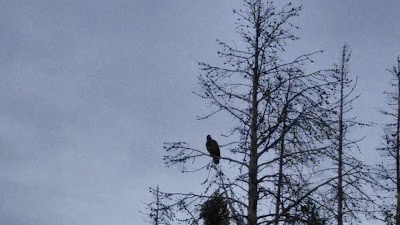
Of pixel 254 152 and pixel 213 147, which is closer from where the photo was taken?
pixel 254 152

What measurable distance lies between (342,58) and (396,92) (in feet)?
8.94

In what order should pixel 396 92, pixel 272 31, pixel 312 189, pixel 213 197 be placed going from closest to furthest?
pixel 312 189 < pixel 213 197 < pixel 272 31 < pixel 396 92

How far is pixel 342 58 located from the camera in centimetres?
2709

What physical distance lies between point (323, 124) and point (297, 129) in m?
0.51

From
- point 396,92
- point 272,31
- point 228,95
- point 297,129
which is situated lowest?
point 297,129

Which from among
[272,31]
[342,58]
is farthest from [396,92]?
[272,31]

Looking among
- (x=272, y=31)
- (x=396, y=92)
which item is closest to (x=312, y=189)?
(x=272, y=31)

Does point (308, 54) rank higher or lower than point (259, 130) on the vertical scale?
higher

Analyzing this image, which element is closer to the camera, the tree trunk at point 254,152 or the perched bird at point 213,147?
the tree trunk at point 254,152

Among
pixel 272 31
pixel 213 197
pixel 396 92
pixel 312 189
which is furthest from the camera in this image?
pixel 396 92

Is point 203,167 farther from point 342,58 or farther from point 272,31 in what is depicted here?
point 342,58

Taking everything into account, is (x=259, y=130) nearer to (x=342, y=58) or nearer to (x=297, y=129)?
(x=297, y=129)

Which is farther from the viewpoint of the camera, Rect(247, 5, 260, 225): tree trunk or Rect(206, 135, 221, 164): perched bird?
Rect(206, 135, 221, 164): perched bird

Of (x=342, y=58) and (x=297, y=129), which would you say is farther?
(x=342, y=58)
